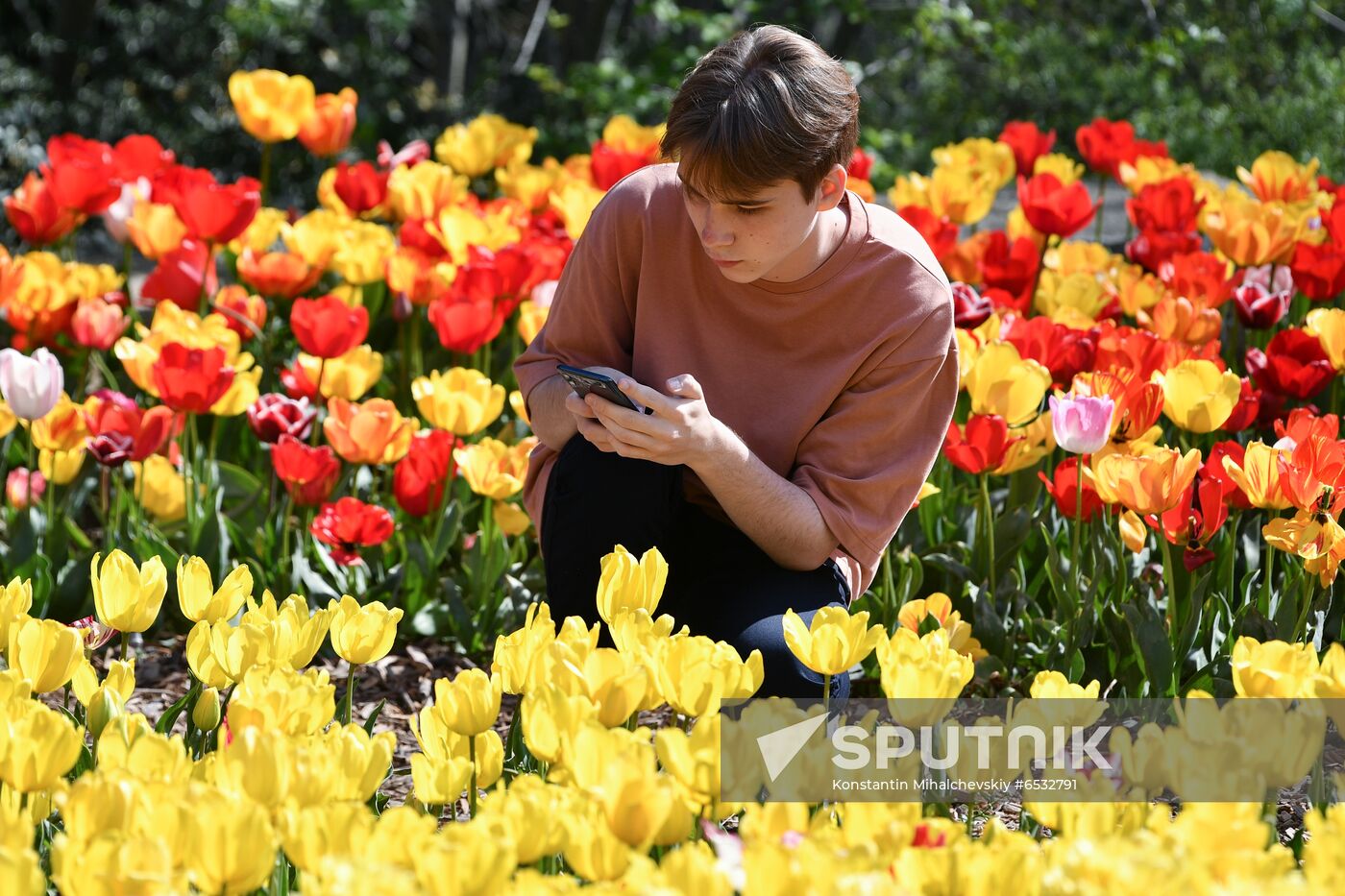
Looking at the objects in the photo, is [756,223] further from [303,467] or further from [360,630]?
[303,467]

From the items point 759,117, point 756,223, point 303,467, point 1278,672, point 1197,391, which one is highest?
point 759,117

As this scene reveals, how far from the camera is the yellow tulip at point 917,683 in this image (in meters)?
1.57

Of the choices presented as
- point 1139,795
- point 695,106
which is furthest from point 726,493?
point 1139,795

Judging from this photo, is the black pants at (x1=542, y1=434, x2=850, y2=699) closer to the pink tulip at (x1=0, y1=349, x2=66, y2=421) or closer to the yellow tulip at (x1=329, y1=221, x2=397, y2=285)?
the pink tulip at (x1=0, y1=349, x2=66, y2=421)

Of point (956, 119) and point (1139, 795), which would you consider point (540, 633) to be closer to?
point (1139, 795)

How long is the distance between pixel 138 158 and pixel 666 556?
7.53 feet

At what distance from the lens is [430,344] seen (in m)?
3.96

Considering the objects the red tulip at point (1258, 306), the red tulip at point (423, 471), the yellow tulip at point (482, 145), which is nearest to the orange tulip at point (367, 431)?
the red tulip at point (423, 471)

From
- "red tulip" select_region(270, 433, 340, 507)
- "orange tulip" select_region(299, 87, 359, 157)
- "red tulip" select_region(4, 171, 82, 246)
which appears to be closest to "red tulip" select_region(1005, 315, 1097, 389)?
"red tulip" select_region(270, 433, 340, 507)

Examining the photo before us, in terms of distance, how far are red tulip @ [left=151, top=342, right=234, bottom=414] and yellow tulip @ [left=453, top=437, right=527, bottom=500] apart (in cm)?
44

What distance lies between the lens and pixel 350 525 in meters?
2.66

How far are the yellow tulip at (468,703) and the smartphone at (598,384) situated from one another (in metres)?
0.61

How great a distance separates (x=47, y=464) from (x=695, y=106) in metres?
1.60

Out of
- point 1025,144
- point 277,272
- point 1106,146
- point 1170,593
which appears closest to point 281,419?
point 277,272
